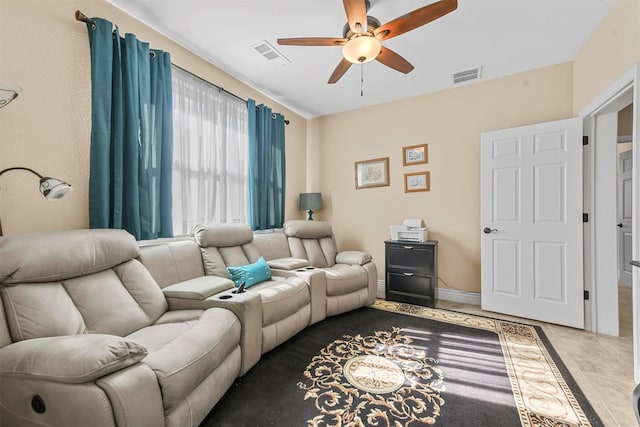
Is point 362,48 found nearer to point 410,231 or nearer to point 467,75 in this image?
point 467,75

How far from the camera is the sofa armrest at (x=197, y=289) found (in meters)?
1.79

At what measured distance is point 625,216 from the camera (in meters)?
4.14

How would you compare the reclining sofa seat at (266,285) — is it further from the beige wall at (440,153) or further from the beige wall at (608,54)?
the beige wall at (608,54)

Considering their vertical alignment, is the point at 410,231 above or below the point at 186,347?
above

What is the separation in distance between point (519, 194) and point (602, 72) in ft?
3.90

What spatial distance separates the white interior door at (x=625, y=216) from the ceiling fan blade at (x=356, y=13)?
501cm

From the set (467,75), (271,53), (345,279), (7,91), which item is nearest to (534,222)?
(467,75)

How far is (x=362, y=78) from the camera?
3.09 metres

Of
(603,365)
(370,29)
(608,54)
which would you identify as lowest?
(603,365)

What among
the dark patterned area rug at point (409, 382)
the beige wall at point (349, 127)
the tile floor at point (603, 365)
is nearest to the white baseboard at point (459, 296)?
the beige wall at point (349, 127)

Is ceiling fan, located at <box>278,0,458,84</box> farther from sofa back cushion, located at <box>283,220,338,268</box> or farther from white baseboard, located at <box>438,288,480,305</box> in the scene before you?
white baseboard, located at <box>438,288,480,305</box>

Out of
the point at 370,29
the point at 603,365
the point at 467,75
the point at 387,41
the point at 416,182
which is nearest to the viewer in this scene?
the point at 603,365

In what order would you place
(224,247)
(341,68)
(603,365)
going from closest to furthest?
1. (603,365)
2. (341,68)
3. (224,247)

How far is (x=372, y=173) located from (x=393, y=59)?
1.93 m
